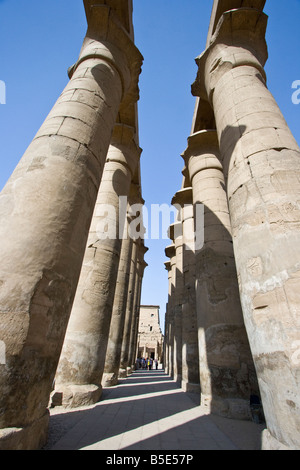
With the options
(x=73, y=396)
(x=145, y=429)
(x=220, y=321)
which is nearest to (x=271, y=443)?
(x=145, y=429)

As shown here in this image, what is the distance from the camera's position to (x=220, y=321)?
5070mm

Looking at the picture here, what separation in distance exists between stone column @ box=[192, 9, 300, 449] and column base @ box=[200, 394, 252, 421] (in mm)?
2282

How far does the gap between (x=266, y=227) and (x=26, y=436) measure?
10.6 feet

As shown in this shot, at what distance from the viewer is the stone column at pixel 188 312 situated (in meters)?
7.33

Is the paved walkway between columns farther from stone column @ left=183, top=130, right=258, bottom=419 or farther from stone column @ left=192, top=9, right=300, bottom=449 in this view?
stone column @ left=192, top=9, right=300, bottom=449

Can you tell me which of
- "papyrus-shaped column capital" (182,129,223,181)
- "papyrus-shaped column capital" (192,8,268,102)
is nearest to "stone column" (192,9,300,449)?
"papyrus-shaped column capital" (192,8,268,102)

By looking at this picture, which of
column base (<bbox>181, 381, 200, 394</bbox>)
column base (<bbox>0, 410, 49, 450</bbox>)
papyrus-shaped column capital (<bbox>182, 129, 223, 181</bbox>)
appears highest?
papyrus-shaped column capital (<bbox>182, 129, 223, 181</bbox>)

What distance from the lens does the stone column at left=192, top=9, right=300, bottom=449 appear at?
226 centimetres

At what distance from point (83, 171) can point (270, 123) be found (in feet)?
9.59

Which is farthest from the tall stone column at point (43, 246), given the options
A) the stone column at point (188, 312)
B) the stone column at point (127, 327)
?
the stone column at point (127, 327)

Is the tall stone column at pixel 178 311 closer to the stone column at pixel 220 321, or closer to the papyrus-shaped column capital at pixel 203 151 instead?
the stone column at pixel 220 321

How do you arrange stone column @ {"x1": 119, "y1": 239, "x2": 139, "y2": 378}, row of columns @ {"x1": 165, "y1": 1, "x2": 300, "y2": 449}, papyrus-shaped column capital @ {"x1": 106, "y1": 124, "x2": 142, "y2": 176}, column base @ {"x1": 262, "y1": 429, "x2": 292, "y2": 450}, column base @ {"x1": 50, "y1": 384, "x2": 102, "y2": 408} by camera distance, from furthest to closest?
stone column @ {"x1": 119, "y1": 239, "x2": 139, "y2": 378} → papyrus-shaped column capital @ {"x1": 106, "y1": 124, "x2": 142, "y2": 176} → column base @ {"x1": 50, "y1": 384, "x2": 102, "y2": 408} → row of columns @ {"x1": 165, "y1": 1, "x2": 300, "y2": 449} → column base @ {"x1": 262, "y1": 429, "x2": 292, "y2": 450}
